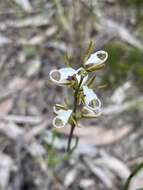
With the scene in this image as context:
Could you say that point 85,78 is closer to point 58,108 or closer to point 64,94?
point 58,108

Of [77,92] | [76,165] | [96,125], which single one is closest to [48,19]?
[96,125]

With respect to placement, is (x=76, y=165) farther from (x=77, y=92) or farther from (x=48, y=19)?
(x=77, y=92)

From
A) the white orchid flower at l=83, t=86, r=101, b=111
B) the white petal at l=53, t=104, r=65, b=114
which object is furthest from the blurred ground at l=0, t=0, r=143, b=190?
the white orchid flower at l=83, t=86, r=101, b=111

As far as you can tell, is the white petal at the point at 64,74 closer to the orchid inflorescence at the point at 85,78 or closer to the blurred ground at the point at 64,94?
the orchid inflorescence at the point at 85,78

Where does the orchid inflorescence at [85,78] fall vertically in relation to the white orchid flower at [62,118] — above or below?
above

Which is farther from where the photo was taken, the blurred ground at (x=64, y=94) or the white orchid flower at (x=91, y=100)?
the blurred ground at (x=64, y=94)

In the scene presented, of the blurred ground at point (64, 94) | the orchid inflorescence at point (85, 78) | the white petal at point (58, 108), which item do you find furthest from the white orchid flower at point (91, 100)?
the blurred ground at point (64, 94)

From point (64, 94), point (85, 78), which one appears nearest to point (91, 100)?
point (85, 78)

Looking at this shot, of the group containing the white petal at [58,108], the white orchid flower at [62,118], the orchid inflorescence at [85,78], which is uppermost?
the orchid inflorescence at [85,78]
